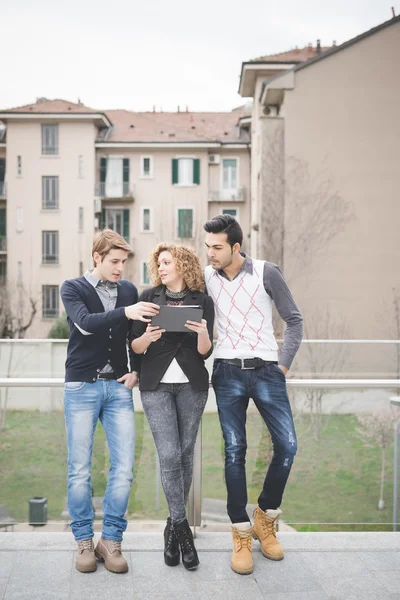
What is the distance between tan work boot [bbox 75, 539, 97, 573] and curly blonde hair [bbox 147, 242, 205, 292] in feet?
4.12

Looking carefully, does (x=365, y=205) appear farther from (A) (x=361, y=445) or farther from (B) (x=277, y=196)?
(A) (x=361, y=445)

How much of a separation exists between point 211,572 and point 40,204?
26.2 metres

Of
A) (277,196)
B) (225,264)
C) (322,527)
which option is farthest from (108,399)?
(277,196)

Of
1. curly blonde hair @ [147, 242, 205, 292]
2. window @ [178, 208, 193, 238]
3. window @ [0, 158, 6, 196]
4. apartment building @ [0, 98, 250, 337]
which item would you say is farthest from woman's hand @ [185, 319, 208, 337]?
window @ [0, 158, 6, 196]

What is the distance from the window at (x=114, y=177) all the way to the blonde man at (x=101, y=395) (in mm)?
25012

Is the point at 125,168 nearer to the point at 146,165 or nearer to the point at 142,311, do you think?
the point at 146,165

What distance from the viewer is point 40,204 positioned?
1101 inches

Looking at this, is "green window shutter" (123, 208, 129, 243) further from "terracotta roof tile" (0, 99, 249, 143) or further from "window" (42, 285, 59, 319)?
"window" (42, 285, 59, 319)

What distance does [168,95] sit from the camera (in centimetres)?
3112

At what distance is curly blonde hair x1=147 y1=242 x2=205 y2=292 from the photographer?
311 cm

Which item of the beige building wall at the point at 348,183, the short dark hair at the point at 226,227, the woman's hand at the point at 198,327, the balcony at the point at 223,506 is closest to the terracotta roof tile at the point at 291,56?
the beige building wall at the point at 348,183

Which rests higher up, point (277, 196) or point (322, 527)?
point (277, 196)

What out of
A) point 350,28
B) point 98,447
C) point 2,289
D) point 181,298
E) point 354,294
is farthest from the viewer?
point 2,289

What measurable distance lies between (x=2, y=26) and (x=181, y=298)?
23.7 m
